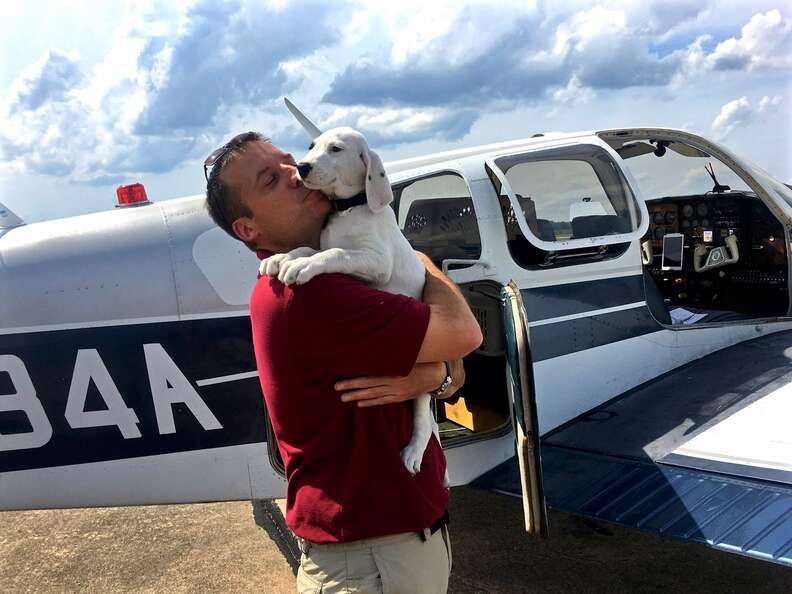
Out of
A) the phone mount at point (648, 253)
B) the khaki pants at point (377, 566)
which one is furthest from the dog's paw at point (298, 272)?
the phone mount at point (648, 253)

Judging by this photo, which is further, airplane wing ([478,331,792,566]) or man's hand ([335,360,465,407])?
airplane wing ([478,331,792,566])

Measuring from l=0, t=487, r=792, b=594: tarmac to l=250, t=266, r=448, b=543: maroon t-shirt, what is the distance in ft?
8.28

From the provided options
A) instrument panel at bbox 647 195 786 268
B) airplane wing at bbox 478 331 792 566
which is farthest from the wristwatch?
instrument panel at bbox 647 195 786 268

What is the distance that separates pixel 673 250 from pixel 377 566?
186 inches

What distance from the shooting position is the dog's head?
6.43 ft

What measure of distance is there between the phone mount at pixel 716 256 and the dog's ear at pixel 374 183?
4315 mm

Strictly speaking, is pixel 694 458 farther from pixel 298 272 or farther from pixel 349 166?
pixel 298 272

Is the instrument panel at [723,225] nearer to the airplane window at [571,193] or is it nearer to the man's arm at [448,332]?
the airplane window at [571,193]

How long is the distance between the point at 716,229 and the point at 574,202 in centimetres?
239

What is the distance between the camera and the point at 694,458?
3.37 metres

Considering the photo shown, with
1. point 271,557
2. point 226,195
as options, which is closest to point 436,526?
point 226,195

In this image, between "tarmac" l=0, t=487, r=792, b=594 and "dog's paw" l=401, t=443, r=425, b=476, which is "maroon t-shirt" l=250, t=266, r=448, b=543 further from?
"tarmac" l=0, t=487, r=792, b=594

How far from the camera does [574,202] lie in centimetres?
414

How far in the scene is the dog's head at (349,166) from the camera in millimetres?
1961
